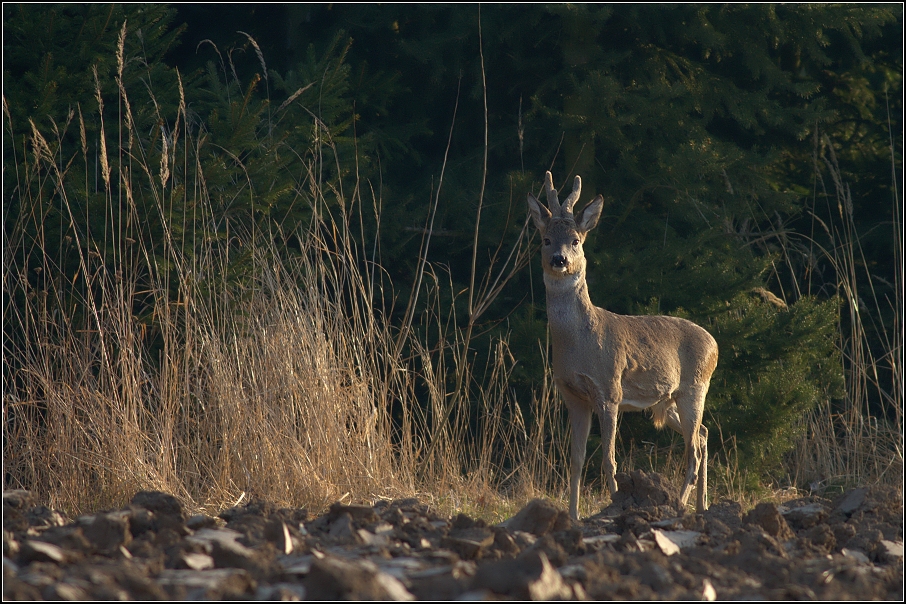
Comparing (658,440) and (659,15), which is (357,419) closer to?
(658,440)

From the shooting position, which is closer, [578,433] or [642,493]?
[642,493]

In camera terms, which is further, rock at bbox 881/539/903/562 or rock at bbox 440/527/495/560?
rock at bbox 881/539/903/562

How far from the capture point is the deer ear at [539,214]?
19.5 feet

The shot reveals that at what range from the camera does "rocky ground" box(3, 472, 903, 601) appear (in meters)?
2.94

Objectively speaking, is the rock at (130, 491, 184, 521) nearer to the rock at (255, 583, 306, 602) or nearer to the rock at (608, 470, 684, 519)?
the rock at (255, 583, 306, 602)

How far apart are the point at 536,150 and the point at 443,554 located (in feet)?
22.8

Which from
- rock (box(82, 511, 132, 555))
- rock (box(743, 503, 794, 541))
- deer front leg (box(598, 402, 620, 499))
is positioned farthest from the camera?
deer front leg (box(598, 402, 620, 499))

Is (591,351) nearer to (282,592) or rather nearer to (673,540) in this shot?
(673,540)

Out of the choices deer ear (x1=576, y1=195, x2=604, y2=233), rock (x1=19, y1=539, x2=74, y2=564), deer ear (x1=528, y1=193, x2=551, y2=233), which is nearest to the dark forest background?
deer ear (x1=528, y1=193, x2=551, y2=233)

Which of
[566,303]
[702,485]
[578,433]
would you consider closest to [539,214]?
[566,303]

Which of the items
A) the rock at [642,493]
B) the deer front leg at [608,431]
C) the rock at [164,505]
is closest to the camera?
the rock at [164,505]

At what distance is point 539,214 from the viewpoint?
5.96 meters

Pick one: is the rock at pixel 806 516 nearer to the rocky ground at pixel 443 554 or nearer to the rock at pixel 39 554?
the rocky ground at pixel 443 554

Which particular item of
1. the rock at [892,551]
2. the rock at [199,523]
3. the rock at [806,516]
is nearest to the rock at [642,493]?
the rock at [806,516]
